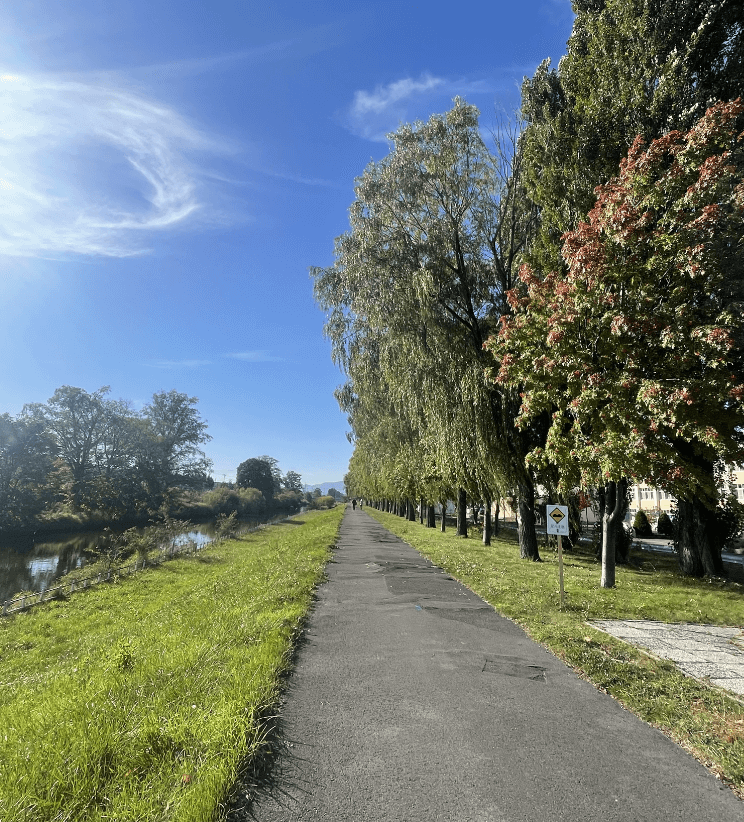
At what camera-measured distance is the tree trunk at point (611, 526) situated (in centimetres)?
1166

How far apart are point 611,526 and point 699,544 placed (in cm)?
484

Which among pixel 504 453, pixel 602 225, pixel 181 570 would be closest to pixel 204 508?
pixel 181 570

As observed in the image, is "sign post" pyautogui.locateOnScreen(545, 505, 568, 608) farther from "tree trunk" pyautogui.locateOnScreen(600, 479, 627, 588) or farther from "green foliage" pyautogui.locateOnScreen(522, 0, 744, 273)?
"green foliage" pyautogui.locateOnScreen(522, 0, 744, 273)

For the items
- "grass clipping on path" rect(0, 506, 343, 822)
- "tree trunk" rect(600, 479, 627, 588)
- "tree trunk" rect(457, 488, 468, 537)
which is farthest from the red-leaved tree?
"tree trunk" rect(457, 488, 468, 537)

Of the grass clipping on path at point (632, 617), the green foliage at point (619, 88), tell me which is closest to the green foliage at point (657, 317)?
the green foliage at point (619, 88)

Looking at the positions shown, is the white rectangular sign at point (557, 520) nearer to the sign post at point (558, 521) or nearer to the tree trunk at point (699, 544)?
the sign post at point (558, 521)

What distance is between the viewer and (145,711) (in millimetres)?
4336

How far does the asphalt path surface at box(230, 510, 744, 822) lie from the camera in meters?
3.10

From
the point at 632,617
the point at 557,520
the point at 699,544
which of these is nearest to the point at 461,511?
the point at 699,544

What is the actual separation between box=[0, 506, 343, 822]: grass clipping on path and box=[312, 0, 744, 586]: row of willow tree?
24.8 ft

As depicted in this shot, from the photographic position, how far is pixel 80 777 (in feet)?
11.0

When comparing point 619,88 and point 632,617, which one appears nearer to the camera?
point 632,617

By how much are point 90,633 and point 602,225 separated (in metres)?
14.0

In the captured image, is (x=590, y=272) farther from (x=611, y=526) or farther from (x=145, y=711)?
(x=145, y=711)
